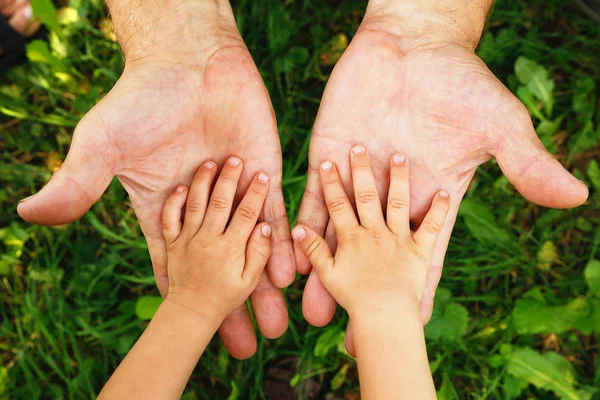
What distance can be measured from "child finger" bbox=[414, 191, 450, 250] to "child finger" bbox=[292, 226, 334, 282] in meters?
0.37

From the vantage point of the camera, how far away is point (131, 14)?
2.57 meters

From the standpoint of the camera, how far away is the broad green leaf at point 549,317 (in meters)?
2.47

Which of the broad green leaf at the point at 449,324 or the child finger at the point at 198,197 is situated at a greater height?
the child finger at the point at 198,197

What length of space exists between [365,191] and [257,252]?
1.65 ft

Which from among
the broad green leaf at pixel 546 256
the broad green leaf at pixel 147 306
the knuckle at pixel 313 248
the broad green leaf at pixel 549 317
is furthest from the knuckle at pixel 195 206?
the broad green leaf at pixel 546 256

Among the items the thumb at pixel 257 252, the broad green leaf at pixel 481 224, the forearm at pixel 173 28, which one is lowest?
the broad green leaf at pixel 481 224

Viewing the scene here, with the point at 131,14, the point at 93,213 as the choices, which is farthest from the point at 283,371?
the point at 131,14

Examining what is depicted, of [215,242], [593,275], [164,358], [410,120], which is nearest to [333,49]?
[410,120]

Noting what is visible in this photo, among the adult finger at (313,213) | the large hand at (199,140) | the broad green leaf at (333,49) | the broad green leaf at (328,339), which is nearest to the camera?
the large hand at (199,140)

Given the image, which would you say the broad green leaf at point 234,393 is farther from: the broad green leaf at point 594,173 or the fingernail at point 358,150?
the broad green leaf at point 594,173

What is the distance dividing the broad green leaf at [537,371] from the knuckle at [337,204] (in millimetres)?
1091

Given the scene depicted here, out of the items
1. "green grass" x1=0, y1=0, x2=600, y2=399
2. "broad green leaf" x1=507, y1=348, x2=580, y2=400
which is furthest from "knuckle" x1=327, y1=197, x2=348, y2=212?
"broad green leaf" x1=507, y1=348, x2=580, y2=400

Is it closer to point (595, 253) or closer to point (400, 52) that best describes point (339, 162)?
point (400, 52)

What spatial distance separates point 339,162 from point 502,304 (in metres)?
1.12
